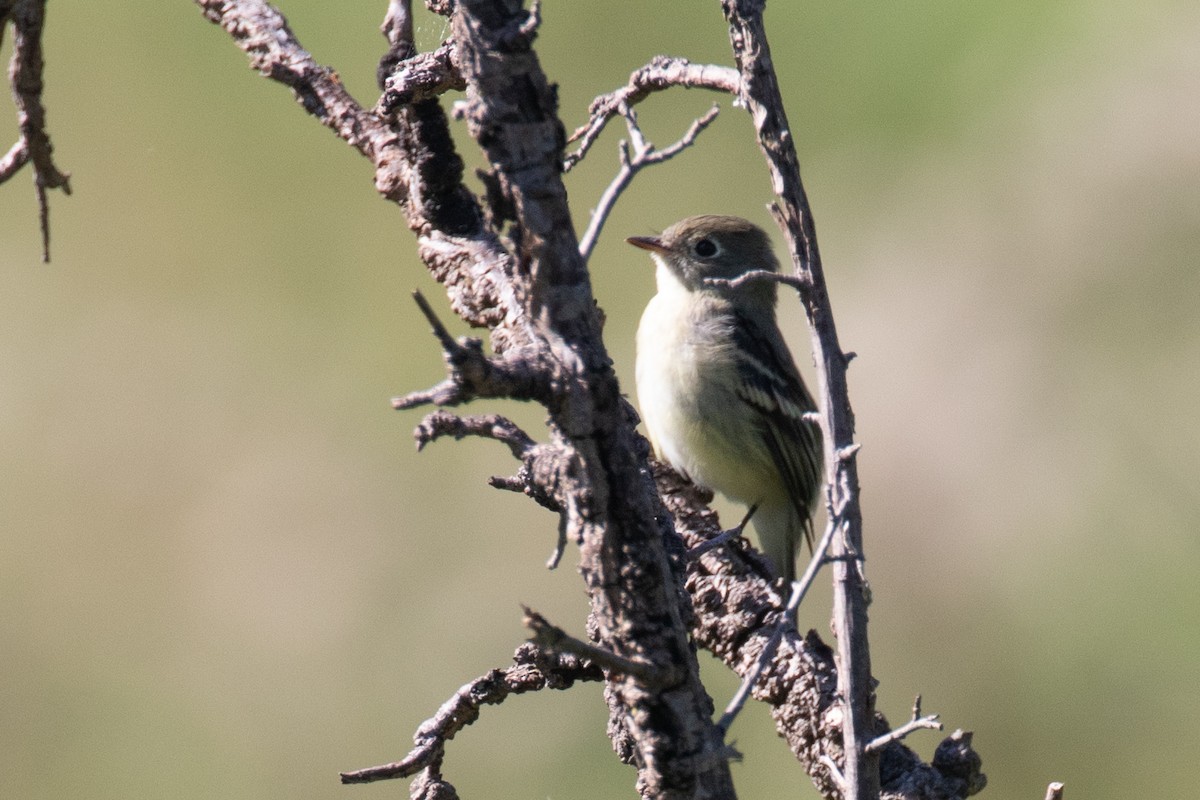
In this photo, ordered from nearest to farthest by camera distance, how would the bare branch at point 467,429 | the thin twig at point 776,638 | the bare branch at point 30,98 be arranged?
the bare branch at point 467,429 < the thin twig at point 776,638 < the bare branch at point 30,98

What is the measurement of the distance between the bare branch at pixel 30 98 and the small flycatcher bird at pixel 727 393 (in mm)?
2719

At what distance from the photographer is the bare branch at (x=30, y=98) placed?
1912 millimetres

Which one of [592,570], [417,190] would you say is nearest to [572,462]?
[592,570]

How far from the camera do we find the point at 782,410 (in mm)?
4742

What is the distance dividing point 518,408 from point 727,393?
1393 millimetres

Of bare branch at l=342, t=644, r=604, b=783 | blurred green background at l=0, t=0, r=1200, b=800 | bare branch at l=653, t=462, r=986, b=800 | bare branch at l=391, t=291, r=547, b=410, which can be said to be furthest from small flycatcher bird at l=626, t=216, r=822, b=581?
bare branch at l=391, t=291, r=547, b=410

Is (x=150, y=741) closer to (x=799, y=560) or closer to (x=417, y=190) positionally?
(x=799, y=560)

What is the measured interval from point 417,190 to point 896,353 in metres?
4.01

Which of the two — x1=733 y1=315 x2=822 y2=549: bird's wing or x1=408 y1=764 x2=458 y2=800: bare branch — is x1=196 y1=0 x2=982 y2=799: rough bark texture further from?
x1=733 y1=315 x2=822 y2=549: bird's wing

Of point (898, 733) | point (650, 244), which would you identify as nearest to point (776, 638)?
point (898, 733)

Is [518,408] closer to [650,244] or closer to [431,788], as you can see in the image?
[650,244]

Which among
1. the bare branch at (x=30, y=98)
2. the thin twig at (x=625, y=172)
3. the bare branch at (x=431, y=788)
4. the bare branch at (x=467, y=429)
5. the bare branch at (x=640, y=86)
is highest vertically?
the bare branch at (x=640, y=86)

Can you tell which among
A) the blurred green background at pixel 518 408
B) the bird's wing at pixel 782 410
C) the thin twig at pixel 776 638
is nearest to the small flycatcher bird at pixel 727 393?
the bird's wing at pixel 782 410

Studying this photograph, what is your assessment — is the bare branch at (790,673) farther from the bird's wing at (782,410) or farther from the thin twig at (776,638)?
the bird's wing at (782,410)
